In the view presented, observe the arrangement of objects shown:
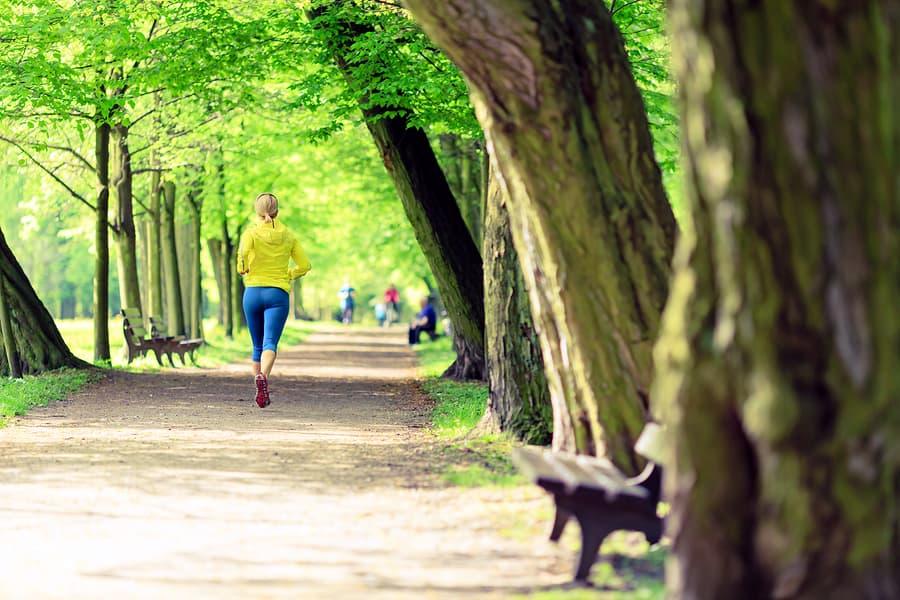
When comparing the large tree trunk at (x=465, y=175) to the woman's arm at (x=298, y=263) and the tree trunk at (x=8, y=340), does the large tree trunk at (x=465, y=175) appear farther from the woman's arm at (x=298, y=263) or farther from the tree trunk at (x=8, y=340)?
the woman's arm at (x=298, y=263)

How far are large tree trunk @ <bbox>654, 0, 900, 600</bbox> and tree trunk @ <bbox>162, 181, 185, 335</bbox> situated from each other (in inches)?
900

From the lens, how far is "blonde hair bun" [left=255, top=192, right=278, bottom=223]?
12734 mm

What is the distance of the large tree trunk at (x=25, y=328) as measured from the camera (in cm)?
1788

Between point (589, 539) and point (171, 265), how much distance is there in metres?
22.1

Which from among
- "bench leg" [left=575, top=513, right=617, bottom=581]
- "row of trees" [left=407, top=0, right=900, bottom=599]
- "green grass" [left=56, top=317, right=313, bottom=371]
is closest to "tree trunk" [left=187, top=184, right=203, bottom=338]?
"green grass" [left=56, top=317, right=313, bottom=371]

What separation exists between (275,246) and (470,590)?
7773mm

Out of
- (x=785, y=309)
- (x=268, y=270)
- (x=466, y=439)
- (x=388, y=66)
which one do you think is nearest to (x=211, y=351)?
(x=388, y=66)

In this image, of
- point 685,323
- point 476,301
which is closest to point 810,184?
point 685,323

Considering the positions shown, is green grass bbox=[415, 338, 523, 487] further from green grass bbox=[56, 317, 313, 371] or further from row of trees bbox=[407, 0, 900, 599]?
green grass bbox=[56, 317, 313, 371]

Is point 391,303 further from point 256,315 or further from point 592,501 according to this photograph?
point 592,501

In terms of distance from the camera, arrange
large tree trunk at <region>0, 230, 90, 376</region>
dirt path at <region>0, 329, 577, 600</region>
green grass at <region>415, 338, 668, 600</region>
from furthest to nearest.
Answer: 1. large tree trunk at <region>0, 230, 90, 376</region>
2. dirt path at <region>0, 329, 577, 600</region>
3. green grass at <region>415, 338, 668, 600</region>

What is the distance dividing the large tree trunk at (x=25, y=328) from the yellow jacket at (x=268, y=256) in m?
6.22

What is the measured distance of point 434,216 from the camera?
59.1 feet

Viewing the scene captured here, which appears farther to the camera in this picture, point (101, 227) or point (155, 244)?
point (155, 244)
